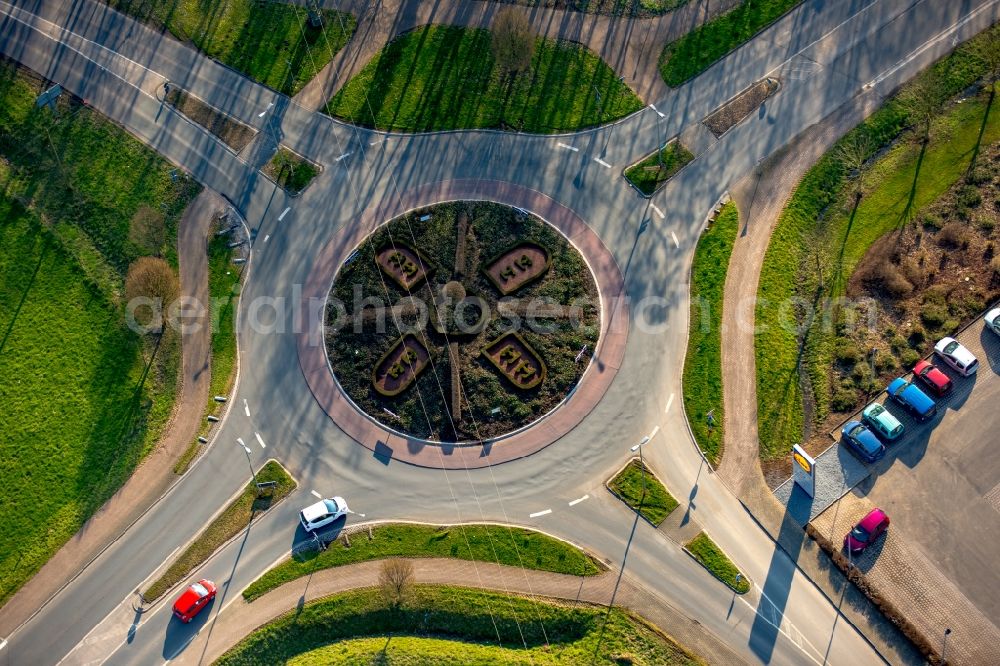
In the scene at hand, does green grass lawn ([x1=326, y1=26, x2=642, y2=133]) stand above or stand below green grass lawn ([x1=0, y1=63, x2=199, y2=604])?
above

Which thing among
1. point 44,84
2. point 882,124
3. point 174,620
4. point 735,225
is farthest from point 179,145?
point 882,124

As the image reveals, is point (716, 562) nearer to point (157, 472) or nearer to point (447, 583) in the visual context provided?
point (447, 583)

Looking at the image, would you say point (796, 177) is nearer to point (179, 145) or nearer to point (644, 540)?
point (644, 540)

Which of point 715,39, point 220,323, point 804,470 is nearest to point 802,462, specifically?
point 804,470

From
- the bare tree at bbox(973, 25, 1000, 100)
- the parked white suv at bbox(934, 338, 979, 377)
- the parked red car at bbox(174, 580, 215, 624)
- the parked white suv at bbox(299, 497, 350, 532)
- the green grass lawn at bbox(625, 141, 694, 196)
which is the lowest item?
the parked red car at bbox(174, 580, 215, 624)

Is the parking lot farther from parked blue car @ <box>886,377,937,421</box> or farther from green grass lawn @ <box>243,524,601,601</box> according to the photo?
green grass lawn @ <box>243,524,601,601</box>

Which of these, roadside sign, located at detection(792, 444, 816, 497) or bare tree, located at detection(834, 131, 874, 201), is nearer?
roadside sign, located at detection(792, 444, 816, 497)

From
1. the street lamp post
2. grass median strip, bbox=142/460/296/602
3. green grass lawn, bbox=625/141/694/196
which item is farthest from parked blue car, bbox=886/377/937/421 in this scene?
the street lamp post
